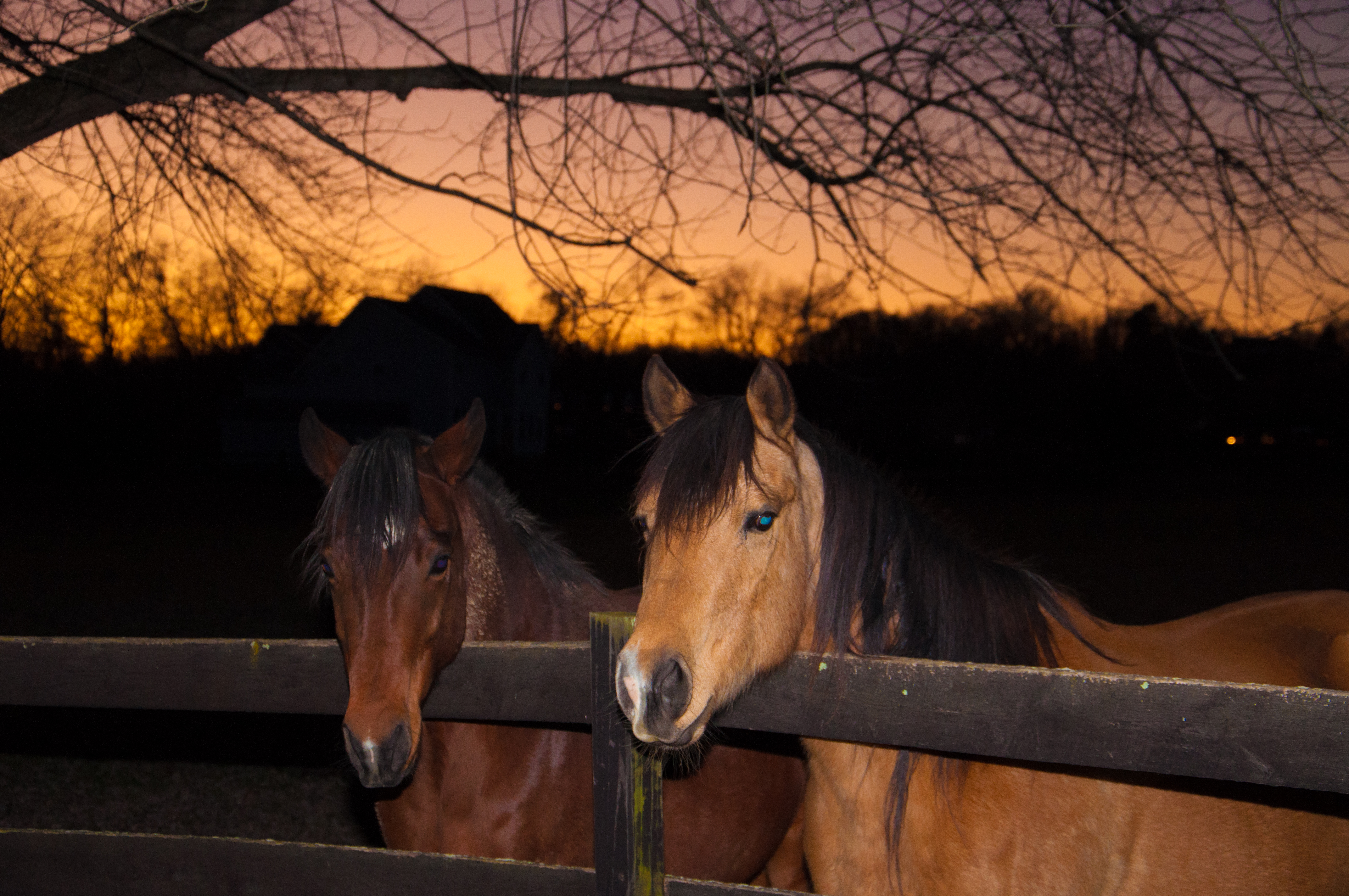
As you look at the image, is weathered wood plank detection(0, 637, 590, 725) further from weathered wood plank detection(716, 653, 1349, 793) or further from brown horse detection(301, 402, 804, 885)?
weathered wood plank detection(716, 653, 1349, 793)

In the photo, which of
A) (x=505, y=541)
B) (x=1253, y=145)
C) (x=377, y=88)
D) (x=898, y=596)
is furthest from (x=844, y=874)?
(x=377, y=88)

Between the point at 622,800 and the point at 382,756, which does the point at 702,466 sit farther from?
the point at 382,756

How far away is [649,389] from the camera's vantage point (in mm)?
2477

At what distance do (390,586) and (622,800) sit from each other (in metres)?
1.00

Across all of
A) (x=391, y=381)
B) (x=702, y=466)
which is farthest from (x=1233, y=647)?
(x=391, y=381)

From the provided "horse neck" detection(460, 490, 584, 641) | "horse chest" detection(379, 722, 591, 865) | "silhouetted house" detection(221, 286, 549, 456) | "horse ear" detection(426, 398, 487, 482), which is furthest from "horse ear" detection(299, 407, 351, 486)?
"silhouetted house" detection(221, 286, 549, 456)

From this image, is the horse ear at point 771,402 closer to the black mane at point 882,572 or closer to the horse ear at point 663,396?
the black mane at point 882,572

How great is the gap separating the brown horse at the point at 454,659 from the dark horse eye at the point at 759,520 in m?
1.17

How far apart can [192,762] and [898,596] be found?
6179 mm

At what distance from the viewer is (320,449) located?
306 cm

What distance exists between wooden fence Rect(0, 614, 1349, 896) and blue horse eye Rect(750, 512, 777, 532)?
34 cm

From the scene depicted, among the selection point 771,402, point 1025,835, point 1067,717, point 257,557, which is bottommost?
point 257,557

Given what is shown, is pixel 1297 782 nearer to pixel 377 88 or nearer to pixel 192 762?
pixel 377 88

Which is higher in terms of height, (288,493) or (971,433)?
(971,433)
